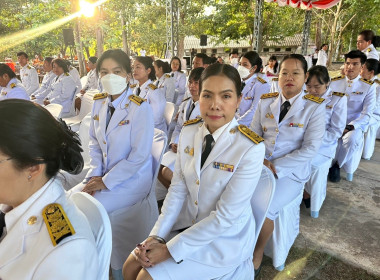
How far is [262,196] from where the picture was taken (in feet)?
4.44

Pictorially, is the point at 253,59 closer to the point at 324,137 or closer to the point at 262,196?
the point at 324,137

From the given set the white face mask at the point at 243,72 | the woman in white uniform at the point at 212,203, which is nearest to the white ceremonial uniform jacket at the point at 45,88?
the white face mask at the point at 243,72

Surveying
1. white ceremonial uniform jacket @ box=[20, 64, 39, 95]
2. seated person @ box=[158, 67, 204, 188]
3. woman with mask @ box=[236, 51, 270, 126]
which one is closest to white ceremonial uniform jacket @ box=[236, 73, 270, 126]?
woman with mask @ box=[236, 51, 270, 126]

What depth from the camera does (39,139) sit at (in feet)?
2.58

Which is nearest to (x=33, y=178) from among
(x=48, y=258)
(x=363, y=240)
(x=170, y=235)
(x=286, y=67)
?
(x=48, y=258)

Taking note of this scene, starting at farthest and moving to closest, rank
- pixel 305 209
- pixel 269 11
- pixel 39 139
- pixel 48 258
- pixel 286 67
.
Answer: pixel 269 11 < pixel 305 209 < pixel 286 67 < pixel 39 139 < pixel 48 258

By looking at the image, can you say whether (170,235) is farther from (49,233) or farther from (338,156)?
(338,156)

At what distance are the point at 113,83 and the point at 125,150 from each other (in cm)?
46

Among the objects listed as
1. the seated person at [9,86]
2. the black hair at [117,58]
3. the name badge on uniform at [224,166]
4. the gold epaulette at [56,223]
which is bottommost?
the name badge on uniform at [224,166]

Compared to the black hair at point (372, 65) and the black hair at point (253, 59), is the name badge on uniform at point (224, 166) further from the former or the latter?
the black hair at point (372, 65)

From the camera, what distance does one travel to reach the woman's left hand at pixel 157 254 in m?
1.21

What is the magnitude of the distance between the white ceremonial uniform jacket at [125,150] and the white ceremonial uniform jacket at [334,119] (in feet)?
5.86

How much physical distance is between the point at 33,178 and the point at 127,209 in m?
1.06

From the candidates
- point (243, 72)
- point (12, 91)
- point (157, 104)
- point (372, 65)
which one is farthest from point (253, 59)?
point (12, 91)
